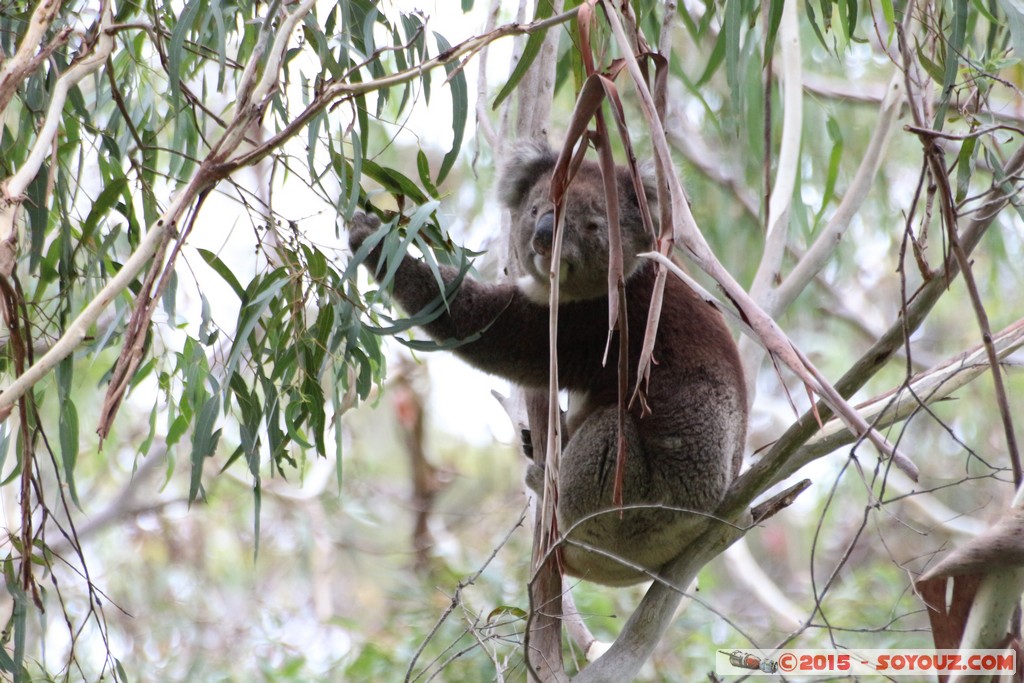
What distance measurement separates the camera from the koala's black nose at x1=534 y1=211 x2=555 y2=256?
277 cm

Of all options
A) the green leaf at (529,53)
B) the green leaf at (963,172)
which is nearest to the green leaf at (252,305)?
the green leaf at (529,53)

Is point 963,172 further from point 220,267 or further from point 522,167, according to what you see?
point 220,267

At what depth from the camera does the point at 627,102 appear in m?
5.94

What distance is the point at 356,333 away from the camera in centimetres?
236

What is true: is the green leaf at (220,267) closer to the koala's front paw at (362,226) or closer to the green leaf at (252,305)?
the green leaf at (252,305)

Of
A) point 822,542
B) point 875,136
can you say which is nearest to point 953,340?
point 822,542

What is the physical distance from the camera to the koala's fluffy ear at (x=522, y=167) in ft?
9.82

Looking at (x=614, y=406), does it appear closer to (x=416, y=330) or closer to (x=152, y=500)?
(x=416, y=330)

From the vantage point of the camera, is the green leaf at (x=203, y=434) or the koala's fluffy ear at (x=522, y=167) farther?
the koala's fluffy ear at (x=522, y=167)

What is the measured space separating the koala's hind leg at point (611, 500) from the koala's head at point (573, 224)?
1.41 feet

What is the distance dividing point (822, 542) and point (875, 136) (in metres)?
6.99

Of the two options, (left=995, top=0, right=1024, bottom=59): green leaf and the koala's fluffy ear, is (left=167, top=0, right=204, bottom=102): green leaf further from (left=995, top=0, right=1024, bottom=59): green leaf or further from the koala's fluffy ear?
(left=995, top=0, right=1024, bottom=59): green leaf

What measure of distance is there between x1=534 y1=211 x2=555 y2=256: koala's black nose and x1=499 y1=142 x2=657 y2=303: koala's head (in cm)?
9

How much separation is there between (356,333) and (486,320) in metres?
0.75
